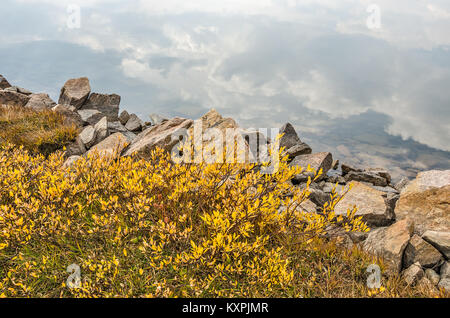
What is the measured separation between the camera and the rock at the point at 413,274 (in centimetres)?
465

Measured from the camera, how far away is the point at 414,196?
6.54 m

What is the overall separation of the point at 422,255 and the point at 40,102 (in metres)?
18.4

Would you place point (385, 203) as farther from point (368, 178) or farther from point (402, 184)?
point (402, 184)

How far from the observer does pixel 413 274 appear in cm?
471

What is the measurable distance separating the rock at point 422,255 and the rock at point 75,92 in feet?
58.7

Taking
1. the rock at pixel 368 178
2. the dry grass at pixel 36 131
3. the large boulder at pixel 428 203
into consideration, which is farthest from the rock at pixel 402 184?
the dry grass at pixel 36 131

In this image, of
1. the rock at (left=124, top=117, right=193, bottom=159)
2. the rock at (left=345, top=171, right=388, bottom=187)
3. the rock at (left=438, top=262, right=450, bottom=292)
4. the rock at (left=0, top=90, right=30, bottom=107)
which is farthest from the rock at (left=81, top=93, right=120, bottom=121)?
the rock at (left=438, top=262, right=450, bottom=292)

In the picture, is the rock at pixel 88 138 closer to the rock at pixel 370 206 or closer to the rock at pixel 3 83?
the rock at pixel 370 206

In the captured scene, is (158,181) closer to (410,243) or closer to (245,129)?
(410,243)

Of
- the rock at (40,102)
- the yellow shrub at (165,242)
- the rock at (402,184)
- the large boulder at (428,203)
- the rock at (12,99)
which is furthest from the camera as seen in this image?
the rock at (12,99)

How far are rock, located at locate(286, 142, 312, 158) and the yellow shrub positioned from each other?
20.6 feet

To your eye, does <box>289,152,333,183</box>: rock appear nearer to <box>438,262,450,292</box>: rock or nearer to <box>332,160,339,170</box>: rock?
<box>332,160,339,170</box>: rock

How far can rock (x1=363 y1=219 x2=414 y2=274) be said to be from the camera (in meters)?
5.06

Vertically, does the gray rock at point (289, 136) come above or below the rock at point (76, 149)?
above
